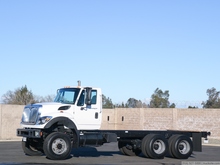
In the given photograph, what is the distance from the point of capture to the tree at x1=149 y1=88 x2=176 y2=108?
74.9 metres

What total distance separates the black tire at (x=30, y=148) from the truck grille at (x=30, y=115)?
110 cm

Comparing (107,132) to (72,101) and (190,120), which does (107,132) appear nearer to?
(72,101)

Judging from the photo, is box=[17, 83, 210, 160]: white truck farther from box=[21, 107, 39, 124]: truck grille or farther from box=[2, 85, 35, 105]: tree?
box=[2, 85, 35, 105]: tree

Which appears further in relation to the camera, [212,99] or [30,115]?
[212,99]

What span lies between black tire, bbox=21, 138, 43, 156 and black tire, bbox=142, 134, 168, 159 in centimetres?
486

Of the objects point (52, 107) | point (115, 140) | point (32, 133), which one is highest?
point (52, 107)

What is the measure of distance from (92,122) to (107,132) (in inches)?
30.9

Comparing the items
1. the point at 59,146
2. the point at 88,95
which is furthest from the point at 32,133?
the point at 88,95

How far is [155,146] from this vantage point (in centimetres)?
1947

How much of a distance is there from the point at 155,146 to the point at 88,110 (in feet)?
11.1

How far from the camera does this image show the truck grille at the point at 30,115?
18559 millimetres

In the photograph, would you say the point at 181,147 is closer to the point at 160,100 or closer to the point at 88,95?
the point at 88,95

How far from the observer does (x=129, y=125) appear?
4569 cm

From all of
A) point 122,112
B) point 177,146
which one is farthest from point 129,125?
point 177,146
